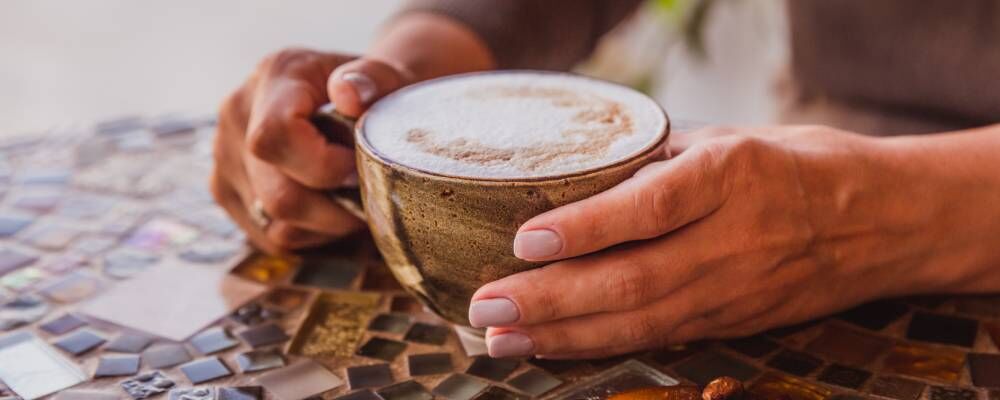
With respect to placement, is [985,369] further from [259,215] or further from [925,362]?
[259,215]

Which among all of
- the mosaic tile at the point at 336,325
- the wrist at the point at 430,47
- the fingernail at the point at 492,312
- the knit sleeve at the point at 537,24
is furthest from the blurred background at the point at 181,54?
the fingernail at the point at 492,312

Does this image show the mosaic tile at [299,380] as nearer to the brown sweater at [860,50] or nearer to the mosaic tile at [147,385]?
the mosaic tile at [147,385]

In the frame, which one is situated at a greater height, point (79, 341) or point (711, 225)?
point (711, 225)

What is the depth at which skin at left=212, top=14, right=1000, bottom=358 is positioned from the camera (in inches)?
23.1

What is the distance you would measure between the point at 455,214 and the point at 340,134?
0.73ft

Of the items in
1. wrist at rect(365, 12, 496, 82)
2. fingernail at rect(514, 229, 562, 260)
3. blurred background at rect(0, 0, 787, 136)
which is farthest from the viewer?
blurred background at rect(0, 0, 787, 136)

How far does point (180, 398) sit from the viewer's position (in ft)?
1.95

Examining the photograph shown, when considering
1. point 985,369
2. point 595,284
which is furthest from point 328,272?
point 985,369

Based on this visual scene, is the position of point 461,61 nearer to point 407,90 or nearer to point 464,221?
point 407,90

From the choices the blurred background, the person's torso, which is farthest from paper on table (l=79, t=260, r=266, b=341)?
the blurred background

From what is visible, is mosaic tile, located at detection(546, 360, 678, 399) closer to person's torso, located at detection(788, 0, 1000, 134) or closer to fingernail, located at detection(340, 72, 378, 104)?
fingernail, located at detection(340, 72, 378, 104)

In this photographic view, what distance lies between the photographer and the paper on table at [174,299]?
70cm

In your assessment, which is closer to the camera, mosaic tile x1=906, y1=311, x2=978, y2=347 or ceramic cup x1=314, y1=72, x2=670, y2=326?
ceramic cup x1=314, y1=72, x2=670, y2=326

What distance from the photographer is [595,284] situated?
59 cm
